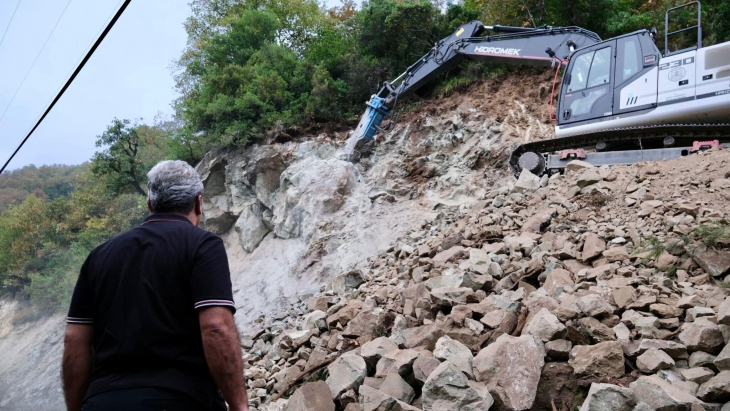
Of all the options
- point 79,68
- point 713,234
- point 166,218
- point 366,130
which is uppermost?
point 366,130

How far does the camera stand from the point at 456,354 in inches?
138

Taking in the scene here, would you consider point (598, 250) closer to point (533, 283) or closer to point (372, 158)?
point (533, 283)

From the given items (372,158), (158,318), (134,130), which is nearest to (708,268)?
(158,318)

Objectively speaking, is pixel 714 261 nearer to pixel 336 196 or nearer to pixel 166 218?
pixel 166 218

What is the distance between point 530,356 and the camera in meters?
3.28

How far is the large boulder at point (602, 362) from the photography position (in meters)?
3.26

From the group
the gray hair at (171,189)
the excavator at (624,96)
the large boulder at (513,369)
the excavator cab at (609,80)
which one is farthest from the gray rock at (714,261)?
the gray hair at (171,189)

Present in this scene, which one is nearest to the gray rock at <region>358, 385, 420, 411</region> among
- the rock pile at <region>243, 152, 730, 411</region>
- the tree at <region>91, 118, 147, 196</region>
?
the rock pile at <region>243, 152, 730, 411</region>

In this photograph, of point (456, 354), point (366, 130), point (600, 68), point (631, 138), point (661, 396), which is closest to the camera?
point (661, 396)

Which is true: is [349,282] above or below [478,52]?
below

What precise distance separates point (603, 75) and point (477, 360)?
681 centimetres

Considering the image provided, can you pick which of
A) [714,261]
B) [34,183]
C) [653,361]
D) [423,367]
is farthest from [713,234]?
[34,183]

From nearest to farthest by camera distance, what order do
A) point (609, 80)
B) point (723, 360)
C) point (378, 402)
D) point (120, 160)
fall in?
point (723, 360) → point (378, 402) → point (609, 80) → point (120, 160)

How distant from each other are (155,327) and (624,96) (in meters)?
8.30
